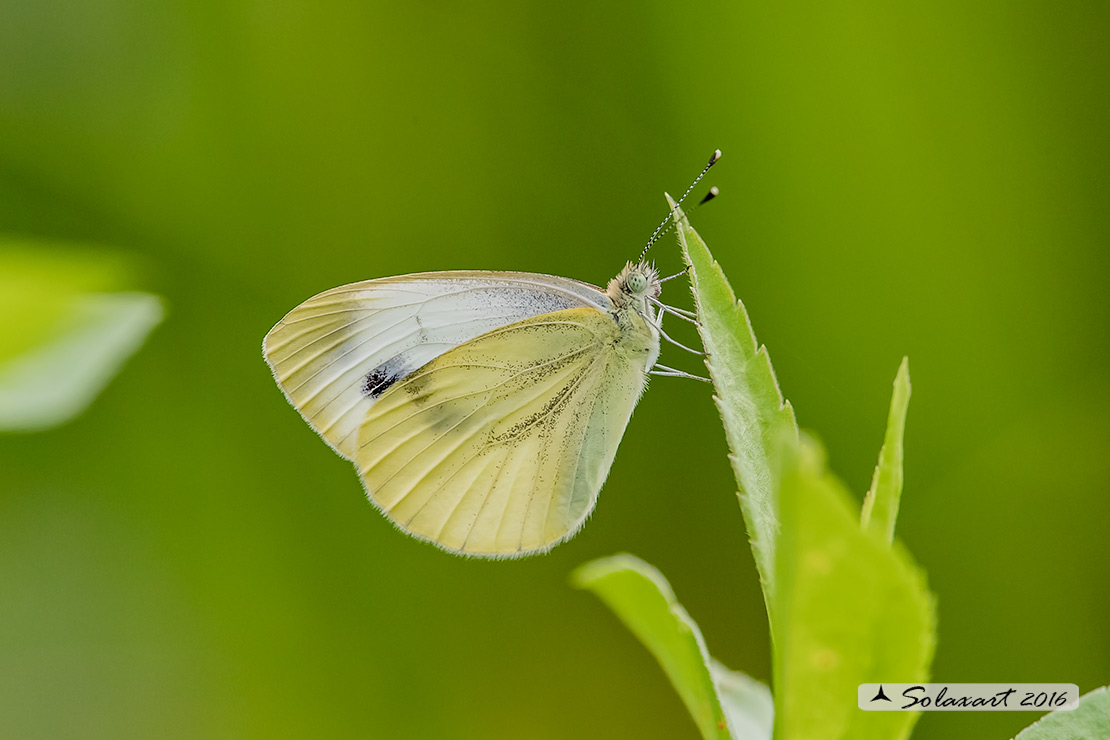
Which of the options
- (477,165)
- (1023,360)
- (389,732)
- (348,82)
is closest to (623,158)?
(477,165)

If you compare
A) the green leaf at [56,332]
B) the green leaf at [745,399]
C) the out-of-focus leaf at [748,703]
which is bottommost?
the out-of-focus leaf at [748,703]

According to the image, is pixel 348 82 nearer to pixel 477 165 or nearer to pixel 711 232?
pixel 477 165

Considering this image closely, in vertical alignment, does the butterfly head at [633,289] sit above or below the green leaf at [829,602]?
above

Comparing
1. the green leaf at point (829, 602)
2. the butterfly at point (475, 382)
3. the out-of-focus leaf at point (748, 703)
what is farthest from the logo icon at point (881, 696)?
the butterfly at point (475, 382)

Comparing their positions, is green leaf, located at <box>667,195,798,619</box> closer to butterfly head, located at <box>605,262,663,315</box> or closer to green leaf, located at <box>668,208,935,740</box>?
green leaf, located at <box>668,208,935,740</box>

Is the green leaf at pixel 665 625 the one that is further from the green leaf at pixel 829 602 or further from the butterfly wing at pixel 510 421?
the butterfly wing at pixel 510 421

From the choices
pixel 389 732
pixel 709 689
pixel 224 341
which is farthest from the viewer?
pixel 224 341
